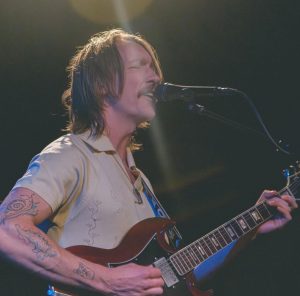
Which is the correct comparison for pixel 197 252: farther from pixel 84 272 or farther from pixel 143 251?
pixel 84 272

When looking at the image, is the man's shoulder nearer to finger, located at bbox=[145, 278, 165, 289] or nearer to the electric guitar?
the electric guitar

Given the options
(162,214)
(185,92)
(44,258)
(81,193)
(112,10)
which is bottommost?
(162,214)

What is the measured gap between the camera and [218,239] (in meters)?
2.29

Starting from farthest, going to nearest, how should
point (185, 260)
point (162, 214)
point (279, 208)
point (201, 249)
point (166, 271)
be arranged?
1. point (279, 208)
2. point (162, 214)
3. point (201, 249)
4. point (185, 260)
5. point (166, 271)

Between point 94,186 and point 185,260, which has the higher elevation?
point 94,186

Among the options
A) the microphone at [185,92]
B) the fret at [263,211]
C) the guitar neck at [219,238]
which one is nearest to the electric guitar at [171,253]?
the guitar neck at [219,238]

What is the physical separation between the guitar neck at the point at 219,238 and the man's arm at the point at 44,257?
0.99ft

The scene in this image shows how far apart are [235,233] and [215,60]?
6.70ft

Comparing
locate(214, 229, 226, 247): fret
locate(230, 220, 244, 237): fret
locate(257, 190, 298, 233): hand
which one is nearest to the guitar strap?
locate(214, 229, 226, 247): fret

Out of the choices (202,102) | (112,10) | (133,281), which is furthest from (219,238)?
(112,10)

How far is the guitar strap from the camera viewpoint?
2.04 metres

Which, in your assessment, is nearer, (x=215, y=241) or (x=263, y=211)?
(x=215, y=241)

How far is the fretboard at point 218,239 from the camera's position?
6.73 ft

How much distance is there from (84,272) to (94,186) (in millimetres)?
438
